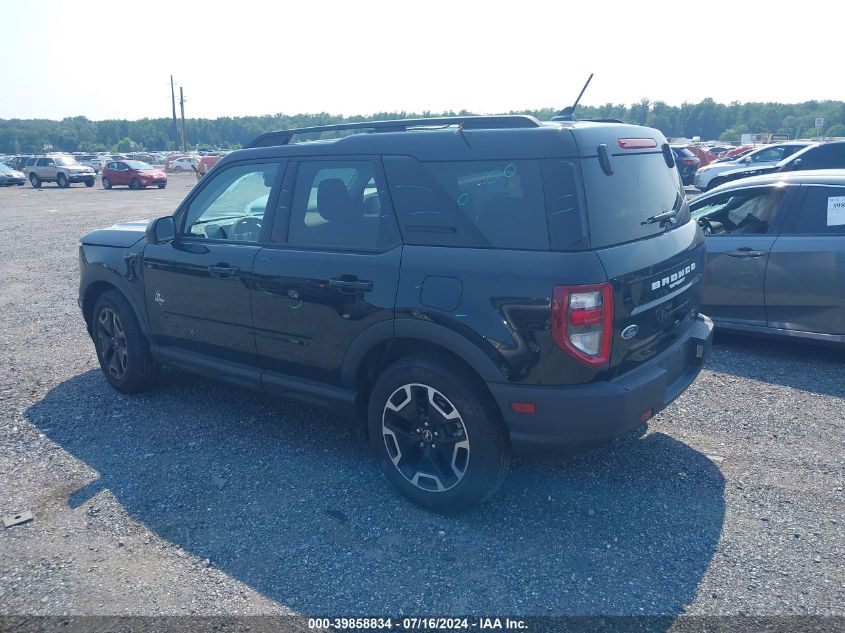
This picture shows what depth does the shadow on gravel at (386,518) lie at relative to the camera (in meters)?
3.11

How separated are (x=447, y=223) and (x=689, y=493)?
2.04m

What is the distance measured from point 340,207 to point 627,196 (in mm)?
1599

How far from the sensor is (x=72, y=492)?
4.06 meters

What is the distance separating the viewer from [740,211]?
6.20 metres

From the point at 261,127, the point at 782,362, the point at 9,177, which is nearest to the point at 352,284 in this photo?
the point at 782,362

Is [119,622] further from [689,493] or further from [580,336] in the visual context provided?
[689,493]

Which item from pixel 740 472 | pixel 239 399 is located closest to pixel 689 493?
pixel 740 472

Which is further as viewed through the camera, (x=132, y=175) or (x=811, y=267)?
(x=132, y=175)

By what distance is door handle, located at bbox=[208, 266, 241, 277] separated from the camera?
436cm

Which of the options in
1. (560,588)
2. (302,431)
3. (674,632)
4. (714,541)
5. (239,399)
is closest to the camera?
(674,632)

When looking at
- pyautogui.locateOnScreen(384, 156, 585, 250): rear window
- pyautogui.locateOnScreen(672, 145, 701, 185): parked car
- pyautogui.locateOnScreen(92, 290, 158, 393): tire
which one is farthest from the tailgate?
pyautogui.locateOnScreen(672, 145, 701, 185): parked car

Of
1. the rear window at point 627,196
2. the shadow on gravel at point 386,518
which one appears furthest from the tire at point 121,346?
the rear window at point 627,196

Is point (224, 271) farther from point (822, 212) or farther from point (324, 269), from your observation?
point (822, 212)

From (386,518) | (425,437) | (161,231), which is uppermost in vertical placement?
(161,231)
